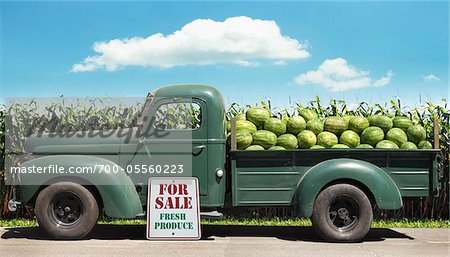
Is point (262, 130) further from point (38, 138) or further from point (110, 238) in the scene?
point (38, 138)

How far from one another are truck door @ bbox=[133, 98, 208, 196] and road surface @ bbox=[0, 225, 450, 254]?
0.92 metres

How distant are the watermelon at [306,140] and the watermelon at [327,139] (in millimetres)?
84

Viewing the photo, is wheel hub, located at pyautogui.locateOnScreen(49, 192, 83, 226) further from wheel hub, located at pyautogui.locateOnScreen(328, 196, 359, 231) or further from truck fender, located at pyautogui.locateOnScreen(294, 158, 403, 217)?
wheel hub, located at pyautogui.locateOnScreen(328, 196, 359, 231)

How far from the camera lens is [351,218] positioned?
8.38 m

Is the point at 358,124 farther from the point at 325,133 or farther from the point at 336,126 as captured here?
the point at 325,133

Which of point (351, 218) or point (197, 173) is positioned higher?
point (197, 173)

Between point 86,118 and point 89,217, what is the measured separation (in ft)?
13.0

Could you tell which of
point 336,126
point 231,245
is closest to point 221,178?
point 231,245

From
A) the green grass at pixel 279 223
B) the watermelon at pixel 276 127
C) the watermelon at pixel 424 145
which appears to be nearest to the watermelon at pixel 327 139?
the watermelon at pixel 276 127

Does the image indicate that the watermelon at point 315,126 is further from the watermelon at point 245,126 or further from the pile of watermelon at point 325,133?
the watermelon at point 245,126

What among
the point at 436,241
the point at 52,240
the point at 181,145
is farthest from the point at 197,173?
the point at 436,241

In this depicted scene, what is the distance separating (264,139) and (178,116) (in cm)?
160

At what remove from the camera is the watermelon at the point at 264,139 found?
8.55 metres

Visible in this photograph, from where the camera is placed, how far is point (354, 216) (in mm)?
8352
